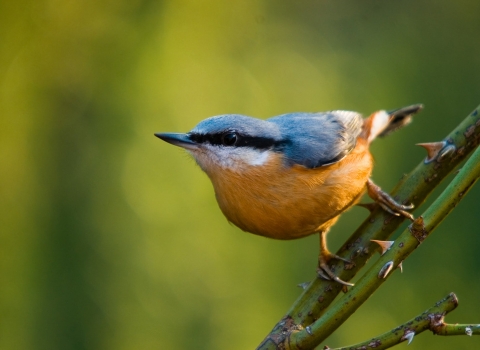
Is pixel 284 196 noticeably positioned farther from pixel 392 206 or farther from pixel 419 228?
pixel 419 228

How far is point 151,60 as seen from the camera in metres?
4.07

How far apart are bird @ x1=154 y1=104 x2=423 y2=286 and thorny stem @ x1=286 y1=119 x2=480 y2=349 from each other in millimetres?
848

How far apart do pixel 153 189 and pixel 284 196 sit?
4.91ft

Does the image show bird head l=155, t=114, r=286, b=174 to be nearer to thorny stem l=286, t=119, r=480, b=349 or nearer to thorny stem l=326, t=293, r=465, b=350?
thorny stem l=286, t=119, r=480, b=349

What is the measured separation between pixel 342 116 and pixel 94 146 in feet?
5.61

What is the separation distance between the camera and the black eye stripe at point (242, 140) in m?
2.66

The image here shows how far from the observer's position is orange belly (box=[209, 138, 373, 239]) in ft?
8.45

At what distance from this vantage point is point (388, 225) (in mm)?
2326

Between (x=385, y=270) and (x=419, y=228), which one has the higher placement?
(x=419, y=228)

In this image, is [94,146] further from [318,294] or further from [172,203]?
[318,294]

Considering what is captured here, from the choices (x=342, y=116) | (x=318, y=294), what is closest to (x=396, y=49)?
(x=342, y=116)

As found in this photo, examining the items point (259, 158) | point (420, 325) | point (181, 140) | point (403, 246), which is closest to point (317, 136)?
point (259, 158)

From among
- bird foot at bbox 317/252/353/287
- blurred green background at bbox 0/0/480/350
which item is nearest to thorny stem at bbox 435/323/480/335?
bird foot at bbox 317/252/353/287

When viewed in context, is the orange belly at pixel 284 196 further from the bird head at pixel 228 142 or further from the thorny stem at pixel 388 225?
the thorny stem at pixel 388 225
